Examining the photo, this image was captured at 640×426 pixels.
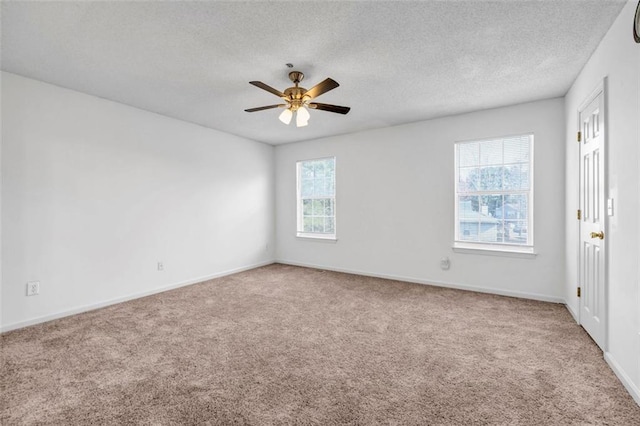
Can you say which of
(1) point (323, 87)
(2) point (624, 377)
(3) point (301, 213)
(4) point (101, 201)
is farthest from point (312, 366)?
(3) point (301, 213)

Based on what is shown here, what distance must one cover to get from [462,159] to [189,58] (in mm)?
3709

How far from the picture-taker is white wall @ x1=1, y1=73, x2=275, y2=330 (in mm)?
2945

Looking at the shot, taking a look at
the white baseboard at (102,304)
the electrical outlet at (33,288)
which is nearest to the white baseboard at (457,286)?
the white baseboard at (102,304)

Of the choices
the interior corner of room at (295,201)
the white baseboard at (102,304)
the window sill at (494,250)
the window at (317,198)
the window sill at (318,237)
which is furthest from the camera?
the window at (317,198)

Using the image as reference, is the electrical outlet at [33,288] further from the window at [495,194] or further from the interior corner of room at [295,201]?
the window at [495,194]

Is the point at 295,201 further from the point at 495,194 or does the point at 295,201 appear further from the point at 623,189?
the point at 623,189

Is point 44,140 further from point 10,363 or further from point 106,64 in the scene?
point 10,363

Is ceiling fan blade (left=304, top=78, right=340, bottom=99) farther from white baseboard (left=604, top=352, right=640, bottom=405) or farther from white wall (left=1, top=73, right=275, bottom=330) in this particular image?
white baseboard (left=604, top=352, right=640, bottom=405)

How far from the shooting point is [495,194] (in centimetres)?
403

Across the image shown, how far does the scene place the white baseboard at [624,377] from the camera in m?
1.77

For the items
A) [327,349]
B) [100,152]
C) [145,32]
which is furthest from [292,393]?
[100,152]

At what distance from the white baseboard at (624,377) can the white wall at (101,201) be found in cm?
480

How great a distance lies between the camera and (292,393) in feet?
6.17

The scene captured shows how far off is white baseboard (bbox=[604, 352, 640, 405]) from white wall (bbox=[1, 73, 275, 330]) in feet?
15.8
